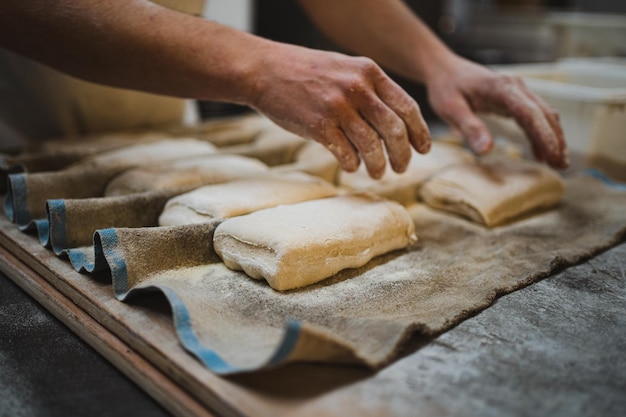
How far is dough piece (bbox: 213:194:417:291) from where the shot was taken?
59.1 inches

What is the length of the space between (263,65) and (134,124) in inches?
49.8

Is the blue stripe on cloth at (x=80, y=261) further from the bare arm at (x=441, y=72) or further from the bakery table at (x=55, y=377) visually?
the bare arm at (x=441, y=72)

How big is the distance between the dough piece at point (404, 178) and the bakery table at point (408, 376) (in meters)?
0.71

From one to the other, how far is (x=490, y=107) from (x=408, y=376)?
1.39 meters

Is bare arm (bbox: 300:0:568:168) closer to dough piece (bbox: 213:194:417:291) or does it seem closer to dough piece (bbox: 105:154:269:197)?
dough piece (bbox: 213:194:417:291)

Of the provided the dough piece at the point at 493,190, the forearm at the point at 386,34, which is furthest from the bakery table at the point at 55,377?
the forearm at the point at 386,34

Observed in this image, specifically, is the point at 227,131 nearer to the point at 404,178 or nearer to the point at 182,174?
the point at 182,174

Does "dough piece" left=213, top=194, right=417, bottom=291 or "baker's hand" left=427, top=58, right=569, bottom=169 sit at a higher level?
"baker's hand" left=427, top=58, right=569, bottom=169

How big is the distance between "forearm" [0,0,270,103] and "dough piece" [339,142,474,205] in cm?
53

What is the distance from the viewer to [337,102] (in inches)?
67.5

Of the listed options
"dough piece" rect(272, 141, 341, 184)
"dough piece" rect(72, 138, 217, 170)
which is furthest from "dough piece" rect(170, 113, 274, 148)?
"dough piece" rect(272, 141, 341, 184)

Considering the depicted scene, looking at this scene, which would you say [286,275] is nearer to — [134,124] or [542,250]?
[542,250]

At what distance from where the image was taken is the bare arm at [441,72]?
7.10ft

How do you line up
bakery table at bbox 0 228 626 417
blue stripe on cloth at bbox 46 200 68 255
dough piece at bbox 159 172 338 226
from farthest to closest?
dough piece at bbox 159 172 338 226 → blue stripe on cloth at bbox 46 200 68 255 → bakery table at bbox 0 228 626 417
